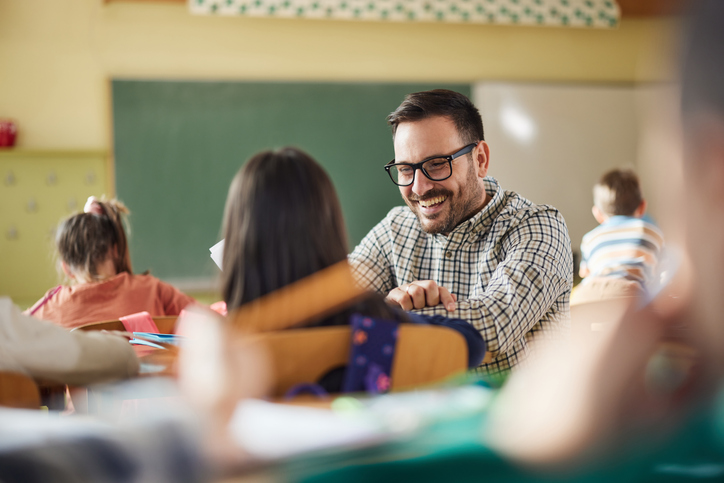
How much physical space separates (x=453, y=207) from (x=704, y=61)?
1.42 meters

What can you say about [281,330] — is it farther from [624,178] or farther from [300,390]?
[624,178]

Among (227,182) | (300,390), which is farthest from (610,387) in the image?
(227,182)

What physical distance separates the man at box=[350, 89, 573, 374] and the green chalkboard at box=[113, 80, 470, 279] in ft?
7.58

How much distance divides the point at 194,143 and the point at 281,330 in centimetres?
360

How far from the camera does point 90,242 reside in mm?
2287

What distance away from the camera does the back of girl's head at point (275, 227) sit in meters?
0.94

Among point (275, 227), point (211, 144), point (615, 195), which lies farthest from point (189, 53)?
point (275, 227)

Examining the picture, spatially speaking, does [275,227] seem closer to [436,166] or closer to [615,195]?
[436,166]

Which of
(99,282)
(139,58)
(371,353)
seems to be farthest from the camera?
(139,58)

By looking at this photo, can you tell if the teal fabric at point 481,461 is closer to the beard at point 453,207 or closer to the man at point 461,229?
the man at point 461,229

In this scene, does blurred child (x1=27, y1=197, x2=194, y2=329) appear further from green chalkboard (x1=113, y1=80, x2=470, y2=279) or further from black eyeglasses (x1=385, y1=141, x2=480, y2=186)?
green chalkboard (x1=113, y1=80, x2=470, y2=279)

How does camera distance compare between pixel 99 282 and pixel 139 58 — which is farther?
pixel 139 58

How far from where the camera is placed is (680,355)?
41 cm

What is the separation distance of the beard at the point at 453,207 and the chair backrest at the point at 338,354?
82 cm
